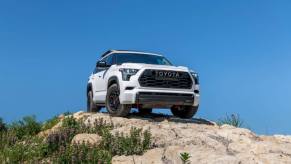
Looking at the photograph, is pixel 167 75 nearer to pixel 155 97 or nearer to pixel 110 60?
pixel 155 97

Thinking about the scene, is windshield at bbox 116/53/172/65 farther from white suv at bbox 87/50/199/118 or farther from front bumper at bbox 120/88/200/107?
front bumper at bbox 120/88/200/107

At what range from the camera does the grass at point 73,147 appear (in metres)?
9.73

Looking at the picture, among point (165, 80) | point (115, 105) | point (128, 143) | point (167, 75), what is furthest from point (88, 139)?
point (167, 75)

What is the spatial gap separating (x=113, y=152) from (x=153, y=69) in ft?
12.1

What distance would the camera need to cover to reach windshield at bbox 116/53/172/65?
15088 mm

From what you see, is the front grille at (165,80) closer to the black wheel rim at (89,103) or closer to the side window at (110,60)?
the side window at (110,60)

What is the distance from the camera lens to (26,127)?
588 inches

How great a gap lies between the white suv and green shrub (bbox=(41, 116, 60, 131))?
1.72m

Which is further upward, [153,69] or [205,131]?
[153,69]

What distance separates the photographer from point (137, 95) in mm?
13062

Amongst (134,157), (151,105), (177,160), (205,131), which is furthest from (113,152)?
(151,105)

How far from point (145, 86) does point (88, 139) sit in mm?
2843

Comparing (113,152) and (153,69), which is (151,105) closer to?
(153,69)

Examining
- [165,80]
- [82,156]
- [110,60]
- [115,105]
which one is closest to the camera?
[82,156]
